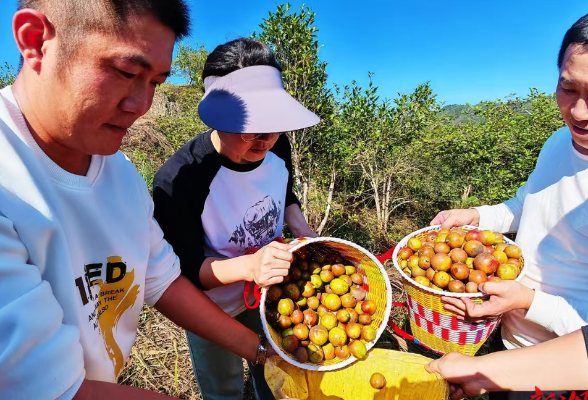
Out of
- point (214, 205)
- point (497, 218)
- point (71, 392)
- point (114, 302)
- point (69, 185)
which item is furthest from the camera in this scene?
point (497, 218)

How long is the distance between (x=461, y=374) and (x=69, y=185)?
6.03ft

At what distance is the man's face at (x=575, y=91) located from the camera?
146 centimetres

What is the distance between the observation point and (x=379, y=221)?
6113 mm

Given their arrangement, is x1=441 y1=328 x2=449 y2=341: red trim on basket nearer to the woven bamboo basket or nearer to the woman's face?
the woven bamboo basket

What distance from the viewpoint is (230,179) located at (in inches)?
71.6

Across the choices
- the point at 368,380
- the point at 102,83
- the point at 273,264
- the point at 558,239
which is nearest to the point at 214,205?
the point at 273,264

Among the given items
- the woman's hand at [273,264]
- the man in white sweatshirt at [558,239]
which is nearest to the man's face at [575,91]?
the man in white sweatshirt at [558,239]

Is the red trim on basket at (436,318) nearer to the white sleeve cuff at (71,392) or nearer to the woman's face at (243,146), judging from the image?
the woman's face at (243,146)

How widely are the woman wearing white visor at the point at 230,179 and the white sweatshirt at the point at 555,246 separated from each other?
4.54ft

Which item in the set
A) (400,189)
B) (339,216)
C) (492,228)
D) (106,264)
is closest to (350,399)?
(106,264)

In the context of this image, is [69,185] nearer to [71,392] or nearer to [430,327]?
[71,392]

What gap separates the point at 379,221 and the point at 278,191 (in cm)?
438

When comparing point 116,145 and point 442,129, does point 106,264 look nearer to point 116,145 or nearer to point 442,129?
point 116,145

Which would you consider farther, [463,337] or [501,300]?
[463,337]
